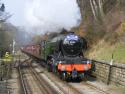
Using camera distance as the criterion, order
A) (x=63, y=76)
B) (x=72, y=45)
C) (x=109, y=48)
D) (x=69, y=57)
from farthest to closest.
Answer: (x=109, y=48), (x=72, y=45), (x=69, y=57), (x=63, y=76)

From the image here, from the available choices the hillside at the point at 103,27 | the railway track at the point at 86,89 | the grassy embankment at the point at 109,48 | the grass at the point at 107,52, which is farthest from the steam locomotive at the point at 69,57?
the hillside at the point at 103,27

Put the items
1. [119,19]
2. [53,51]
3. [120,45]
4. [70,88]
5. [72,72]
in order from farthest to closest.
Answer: [119,19] < [120,45] < [53,51] < [72,72] < [70,88]

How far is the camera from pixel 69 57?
96.4 ft

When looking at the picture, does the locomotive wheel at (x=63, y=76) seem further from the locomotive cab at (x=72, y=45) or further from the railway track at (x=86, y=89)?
the locomotive cab at (x=72, y=45)

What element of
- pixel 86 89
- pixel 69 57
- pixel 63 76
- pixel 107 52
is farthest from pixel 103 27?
pixel 86 89

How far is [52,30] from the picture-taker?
36.4m

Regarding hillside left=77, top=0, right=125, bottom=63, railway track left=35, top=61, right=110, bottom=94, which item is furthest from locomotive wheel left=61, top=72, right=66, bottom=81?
hillside left=77, top=0, right=125, bottom=63

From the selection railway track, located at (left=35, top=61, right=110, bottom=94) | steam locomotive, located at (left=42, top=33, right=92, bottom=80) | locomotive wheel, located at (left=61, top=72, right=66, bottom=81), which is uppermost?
steam locomotive, located at (left=42, top=33, right=92, bottom=80)

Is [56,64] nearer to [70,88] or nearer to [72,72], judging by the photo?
[72,72]

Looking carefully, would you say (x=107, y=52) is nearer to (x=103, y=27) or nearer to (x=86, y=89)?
(x=103, y=27)

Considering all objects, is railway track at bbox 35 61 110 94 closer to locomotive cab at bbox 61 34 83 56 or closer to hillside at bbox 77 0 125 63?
locomotive cab at bbox 61 34 83 56

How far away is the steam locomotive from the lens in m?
28.2

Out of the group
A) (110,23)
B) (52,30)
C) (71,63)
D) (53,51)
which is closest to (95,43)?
(110,23)

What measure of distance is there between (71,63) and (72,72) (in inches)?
23.8
